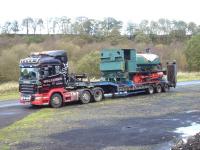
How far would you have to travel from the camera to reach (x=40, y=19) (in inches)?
4259

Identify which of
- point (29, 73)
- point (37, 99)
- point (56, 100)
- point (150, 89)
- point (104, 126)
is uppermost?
point (29, 73)

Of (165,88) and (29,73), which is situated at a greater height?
(29,73)

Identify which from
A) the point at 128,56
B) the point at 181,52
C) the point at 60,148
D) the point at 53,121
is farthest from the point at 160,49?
the point at 60,148

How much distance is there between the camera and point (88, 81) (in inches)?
1039

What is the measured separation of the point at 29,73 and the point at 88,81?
4.21 metres

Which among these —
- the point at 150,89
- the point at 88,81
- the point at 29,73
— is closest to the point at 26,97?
the point at 29,73

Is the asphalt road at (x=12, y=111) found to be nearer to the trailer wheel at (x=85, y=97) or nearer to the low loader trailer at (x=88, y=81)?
the low loader trailer at (x=88, y=81)

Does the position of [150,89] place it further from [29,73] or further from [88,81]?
[29,73]

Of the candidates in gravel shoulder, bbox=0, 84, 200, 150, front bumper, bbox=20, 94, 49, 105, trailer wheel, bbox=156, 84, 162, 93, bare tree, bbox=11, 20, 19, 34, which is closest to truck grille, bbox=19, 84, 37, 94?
front bumper, bbox=20, 94, 49, 105

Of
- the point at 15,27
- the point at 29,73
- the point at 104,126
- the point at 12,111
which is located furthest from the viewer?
the point at 15,27

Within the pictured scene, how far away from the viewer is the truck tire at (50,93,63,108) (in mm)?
24000

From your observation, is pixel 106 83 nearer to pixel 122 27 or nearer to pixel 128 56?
pixel 128 56

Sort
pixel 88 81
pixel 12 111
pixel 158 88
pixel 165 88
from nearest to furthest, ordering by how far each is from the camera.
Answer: pixel 12 111 → pixel 88 81 → pixel 158 88 → pixel 165 88

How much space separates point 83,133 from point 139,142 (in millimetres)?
2608
